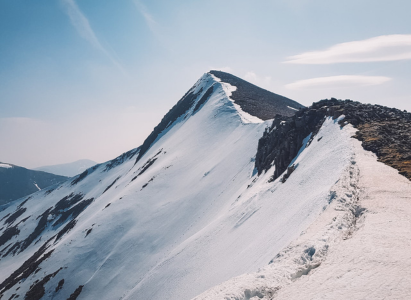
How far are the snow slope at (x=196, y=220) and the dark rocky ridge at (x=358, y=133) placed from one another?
1.68 m

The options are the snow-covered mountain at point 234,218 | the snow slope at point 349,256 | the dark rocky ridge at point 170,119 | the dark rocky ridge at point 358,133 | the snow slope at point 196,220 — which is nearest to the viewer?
the snow slope at point 349,256

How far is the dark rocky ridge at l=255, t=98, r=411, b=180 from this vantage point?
14.7m

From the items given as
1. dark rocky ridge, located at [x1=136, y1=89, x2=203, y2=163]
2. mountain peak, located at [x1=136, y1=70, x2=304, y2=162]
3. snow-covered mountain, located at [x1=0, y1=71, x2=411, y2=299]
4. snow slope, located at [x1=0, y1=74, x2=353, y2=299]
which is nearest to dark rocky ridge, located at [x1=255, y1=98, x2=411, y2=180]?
snow-covered mountain, located at [x1=0, y1=71, x2=411, y2=299]

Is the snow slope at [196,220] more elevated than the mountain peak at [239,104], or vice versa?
the mountain peak at [239,104]

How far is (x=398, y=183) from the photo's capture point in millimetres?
10898

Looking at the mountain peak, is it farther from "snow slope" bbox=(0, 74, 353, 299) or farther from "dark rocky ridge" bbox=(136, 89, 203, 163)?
"snow slope" bbox=(0, 74, 353, 299)

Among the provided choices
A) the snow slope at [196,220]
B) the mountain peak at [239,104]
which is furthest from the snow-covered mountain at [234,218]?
the mountain peak at [239,104]

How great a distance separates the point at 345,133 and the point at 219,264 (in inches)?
578

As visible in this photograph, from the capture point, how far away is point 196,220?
33.1 metres

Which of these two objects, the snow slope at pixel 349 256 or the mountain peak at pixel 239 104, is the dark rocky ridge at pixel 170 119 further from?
the snow slope at pixel 349 256

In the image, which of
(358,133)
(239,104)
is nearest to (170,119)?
(239,104)

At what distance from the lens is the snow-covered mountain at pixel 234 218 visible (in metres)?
8.42

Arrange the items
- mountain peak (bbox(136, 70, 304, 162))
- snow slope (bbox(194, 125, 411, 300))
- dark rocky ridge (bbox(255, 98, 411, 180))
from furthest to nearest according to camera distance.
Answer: mountain peak (bbox(136, 70, 304, 162)), dark rocky ridge (bbox(255, 98, 411, 180)), snow slope (bbox(194, 125, 411, 300))

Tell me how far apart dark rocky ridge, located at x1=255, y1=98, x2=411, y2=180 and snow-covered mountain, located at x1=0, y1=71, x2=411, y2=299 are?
228 mm
